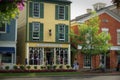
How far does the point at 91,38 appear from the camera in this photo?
45031 mm

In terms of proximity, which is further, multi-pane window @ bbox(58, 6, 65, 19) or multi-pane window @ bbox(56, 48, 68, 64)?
multi-pane window @ bbox(58, 6, 65, 19)

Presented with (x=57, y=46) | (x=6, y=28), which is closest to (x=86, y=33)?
(x=57, y=46)

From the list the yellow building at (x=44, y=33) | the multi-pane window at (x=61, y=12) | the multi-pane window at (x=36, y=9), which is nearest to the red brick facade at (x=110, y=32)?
the multi-pane window at (x=61, y=12)

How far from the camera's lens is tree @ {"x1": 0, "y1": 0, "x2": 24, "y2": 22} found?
330 inches

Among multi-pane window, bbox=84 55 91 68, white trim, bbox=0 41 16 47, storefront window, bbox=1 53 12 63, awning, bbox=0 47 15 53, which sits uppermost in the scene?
white trim, bbox=0 41 16 47

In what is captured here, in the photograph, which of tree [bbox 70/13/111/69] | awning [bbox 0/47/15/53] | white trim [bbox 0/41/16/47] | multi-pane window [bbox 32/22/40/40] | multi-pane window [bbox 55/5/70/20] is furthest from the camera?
multi-pane window [bbox 55/5/70/20]

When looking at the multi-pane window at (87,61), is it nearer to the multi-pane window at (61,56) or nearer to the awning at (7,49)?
the multi-pane window at (61,56)

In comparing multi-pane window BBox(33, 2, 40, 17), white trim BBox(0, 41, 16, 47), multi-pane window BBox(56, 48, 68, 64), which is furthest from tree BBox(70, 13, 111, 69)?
white trim BBox(0, 41, 16, 47)

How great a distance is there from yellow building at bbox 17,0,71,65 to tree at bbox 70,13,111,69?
215 cm

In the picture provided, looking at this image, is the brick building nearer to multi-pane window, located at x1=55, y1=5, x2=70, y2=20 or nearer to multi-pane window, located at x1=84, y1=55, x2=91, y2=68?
multi-pane window, located at x1=84, y1=55, x2=91, y2=68

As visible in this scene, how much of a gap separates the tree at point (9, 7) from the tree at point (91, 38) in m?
35.9

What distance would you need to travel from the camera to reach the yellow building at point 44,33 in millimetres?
44125

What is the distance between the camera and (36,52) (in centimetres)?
4447

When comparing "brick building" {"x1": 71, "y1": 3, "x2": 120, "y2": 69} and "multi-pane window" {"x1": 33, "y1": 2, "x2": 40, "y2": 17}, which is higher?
"multi-pane window" {"x1": 33, "y1": 2, "x2": 40, "y2": 17}
